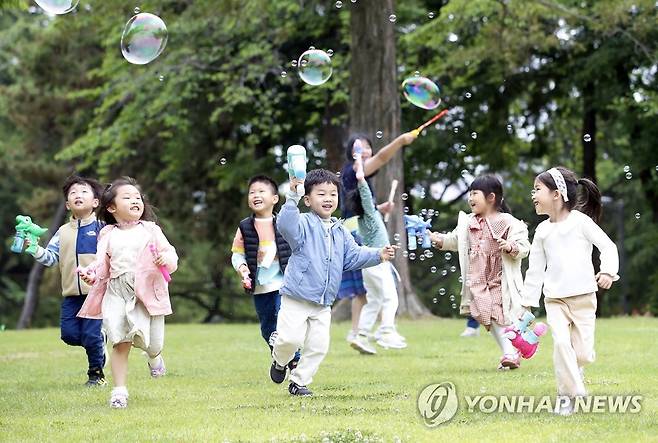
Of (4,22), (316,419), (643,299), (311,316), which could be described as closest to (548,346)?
(311,316)

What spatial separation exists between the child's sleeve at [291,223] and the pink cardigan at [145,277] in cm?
84

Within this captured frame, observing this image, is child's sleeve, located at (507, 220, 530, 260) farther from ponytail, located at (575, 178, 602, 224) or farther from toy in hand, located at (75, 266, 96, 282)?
toy in hand, located at (75, 266, 96, 282)

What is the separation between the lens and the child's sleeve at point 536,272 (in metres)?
7.57

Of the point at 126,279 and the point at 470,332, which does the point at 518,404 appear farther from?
the point at 470,332

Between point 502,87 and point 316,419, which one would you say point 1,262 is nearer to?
point 502,87

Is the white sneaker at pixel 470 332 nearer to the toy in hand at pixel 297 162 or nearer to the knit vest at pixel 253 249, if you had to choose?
the knit vest at pixel 253 249

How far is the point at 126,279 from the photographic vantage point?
8.26 m

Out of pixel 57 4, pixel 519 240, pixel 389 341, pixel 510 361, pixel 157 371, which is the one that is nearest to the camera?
pixel 510 361

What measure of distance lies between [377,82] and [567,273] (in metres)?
11.6

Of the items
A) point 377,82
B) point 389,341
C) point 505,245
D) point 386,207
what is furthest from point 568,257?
point 377,82

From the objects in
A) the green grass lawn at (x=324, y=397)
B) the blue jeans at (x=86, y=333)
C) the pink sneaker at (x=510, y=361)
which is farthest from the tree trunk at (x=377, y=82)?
the blue jeans at (x=86, y=333)

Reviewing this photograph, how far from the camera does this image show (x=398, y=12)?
83.8 ft

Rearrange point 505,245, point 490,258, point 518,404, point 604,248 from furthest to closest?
1. point 490,258
2. point 505,245
3. point 518,404
4. point 604,248

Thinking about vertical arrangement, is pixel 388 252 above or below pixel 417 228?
below
